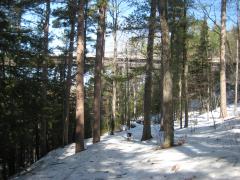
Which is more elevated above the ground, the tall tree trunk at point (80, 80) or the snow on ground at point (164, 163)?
the tall tree trunk at point (80, 80)

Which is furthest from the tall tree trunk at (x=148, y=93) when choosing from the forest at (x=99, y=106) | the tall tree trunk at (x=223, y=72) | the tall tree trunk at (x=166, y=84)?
the tall tree trunk at (x=223, y=72)

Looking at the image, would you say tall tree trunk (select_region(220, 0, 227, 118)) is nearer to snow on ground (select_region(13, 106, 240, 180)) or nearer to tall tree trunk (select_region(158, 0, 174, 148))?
snow on ground (select_region(13, 106, 240, 180))

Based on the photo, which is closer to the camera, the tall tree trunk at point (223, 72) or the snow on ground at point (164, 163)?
the snow on ground at point (164, 163)

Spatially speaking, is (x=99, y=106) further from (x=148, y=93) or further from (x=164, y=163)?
(x=164, y=163)

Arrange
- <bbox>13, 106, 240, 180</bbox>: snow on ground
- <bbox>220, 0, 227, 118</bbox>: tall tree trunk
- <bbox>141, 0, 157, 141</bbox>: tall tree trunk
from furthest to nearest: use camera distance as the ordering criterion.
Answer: <bbox>220, 0, 227, 118</bbox>: tall tree trunk → <bbox>141, 0, 157, 141</bbox>: tall tree trunk → <bbox>13, 106, 240, 180</bbox>: snow on ground

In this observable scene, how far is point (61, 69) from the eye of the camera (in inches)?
1332

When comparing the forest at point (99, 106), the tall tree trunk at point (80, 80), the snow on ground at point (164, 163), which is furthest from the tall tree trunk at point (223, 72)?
the tall tree trunk at point (80, 80)

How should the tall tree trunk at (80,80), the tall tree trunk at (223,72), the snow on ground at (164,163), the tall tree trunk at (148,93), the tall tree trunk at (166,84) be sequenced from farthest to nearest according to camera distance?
the tall tree trunk at (223,72), the tall tree trunk at (148,93), the tall tree trunk at (80,80), the tall tree trunk at (166,84), the snow on ground at (164,163)

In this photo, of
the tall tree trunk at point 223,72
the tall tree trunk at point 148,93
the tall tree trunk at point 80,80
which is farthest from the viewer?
the tall tree trunk at point 223,72

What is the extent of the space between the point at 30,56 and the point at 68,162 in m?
6.61

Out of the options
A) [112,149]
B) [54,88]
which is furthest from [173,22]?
[54,88]

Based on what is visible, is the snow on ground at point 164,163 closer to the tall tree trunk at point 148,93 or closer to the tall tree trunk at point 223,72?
the tall tree trunk at point 148,93

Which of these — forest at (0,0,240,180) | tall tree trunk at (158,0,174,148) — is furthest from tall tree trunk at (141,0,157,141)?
tall tree trunk at (158,0,174,148)

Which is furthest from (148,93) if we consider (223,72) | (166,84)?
Answer: (223,72)
